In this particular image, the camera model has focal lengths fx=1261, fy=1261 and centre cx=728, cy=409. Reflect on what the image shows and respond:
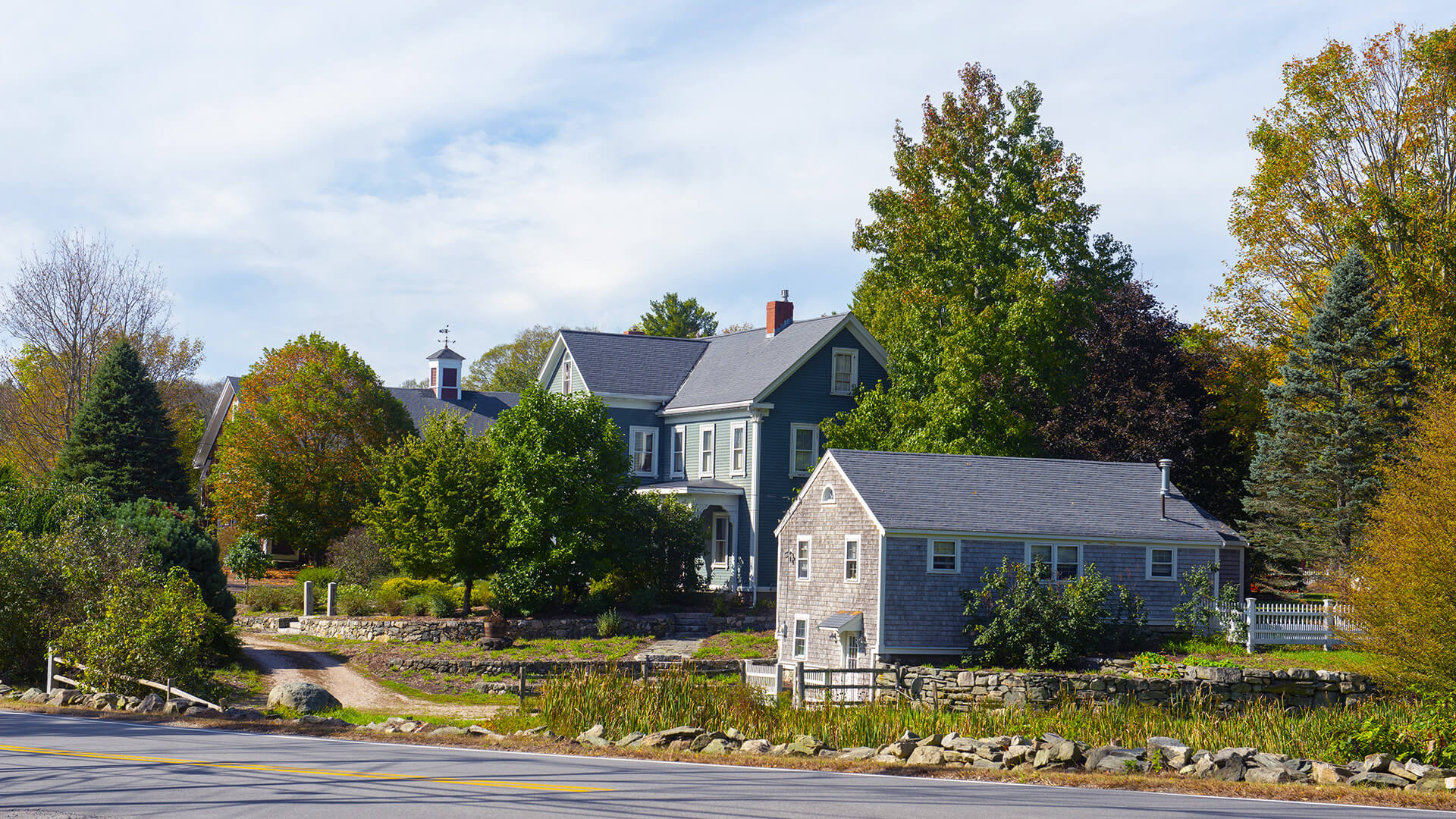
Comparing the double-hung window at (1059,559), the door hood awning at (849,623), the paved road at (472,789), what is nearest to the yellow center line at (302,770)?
the paved road at (472,789)

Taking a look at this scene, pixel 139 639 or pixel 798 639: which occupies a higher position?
pixel 139 639

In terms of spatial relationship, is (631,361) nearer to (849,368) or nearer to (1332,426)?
(849,368)

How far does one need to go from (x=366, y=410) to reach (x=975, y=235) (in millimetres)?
24429

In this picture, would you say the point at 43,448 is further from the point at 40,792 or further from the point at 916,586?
the point at 40,792

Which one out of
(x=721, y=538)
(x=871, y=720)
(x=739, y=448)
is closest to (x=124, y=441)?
(x=721, y=538)

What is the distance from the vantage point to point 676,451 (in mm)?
47344

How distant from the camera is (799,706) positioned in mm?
20953

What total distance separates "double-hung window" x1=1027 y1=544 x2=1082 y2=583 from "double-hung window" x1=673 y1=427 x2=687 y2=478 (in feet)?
59.1

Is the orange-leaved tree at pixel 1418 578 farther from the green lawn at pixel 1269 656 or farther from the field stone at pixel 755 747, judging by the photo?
the field stone at pixel 755 747

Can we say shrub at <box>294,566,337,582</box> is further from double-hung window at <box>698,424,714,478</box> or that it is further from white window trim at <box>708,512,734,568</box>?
double-hung window at <box>698,424,714,478</box>

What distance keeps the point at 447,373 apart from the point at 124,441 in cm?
2040

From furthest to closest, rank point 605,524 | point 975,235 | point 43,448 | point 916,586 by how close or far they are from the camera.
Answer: point 43,448, point 975,235, point 605,524, point 916,586

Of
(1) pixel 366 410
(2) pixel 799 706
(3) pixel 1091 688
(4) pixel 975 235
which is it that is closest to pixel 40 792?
(2) pixel 799 706

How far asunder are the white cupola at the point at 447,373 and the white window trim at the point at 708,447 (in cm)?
2271
